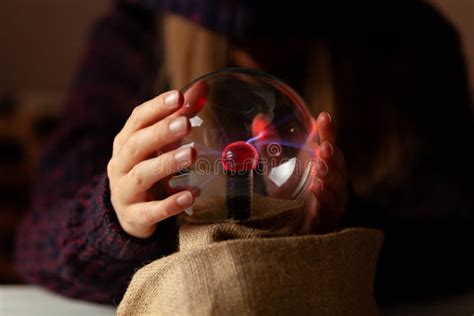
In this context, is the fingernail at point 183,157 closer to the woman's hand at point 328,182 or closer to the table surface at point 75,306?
the woman's hand at point 328,182

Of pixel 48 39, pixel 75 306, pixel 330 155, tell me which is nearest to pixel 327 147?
pixel 330 155

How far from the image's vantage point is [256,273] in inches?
→ 10.9

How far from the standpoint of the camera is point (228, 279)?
0.90ft

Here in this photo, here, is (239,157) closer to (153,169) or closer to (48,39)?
(153,169)

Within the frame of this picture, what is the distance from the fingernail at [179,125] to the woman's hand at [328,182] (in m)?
0.07

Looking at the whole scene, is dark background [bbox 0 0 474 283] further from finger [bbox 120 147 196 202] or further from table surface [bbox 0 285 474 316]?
finger [bbox 120 147 196 202]

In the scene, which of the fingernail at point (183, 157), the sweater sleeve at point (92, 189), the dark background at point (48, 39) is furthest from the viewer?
the dark background at point (48, 39)

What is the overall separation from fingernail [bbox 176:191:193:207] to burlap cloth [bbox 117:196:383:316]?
0.08ft

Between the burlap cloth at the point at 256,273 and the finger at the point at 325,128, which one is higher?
the finger at the point at 325,128

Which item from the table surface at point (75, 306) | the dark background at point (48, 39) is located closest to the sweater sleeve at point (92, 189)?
the table surface at point (75, 306)

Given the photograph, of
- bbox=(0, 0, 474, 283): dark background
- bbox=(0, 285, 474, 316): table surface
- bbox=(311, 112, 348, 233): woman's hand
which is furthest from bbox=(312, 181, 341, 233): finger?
bbox=(0, 0, 474, 283): dark background

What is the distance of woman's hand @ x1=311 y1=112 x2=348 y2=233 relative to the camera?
0.30 metres

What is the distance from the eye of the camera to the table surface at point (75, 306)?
0.44 meters

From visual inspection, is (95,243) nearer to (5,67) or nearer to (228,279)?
(228,279)
